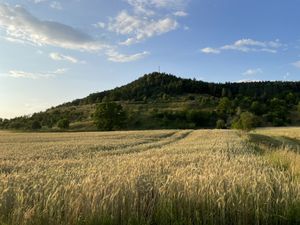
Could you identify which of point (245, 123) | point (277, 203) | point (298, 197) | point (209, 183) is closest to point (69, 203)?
point (209, 183)

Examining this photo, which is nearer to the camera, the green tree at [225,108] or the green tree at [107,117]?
the green tree at [107,117]

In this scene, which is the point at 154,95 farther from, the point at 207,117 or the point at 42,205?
the point at 42,205

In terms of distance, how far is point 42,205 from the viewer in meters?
7.07

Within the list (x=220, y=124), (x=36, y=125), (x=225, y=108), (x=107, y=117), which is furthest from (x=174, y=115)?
(x=36, y=125)

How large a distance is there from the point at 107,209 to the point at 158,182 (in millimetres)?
1545

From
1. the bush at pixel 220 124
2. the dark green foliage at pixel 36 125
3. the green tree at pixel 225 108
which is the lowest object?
the bush at pixel 220 124

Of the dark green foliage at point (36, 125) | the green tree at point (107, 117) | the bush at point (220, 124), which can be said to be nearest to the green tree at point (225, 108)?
the bush at point (220, 124)

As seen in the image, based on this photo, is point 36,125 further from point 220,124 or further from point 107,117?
point 220,124

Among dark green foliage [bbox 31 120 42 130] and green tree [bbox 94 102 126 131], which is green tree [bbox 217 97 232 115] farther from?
dark green foliage [bbox 31 120 42 130]

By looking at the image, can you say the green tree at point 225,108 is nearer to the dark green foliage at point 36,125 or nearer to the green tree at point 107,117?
the green tree at point 107,117

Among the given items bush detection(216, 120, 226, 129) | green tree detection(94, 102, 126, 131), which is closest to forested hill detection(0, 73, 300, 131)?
bush detection(216, 120, 226, 129)

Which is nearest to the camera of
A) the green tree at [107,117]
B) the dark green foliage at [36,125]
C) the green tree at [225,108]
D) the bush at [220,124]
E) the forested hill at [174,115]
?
the green tree at [107,117]

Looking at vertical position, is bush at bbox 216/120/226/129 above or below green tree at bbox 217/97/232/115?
below

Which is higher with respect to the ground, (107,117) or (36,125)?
(107,117)
